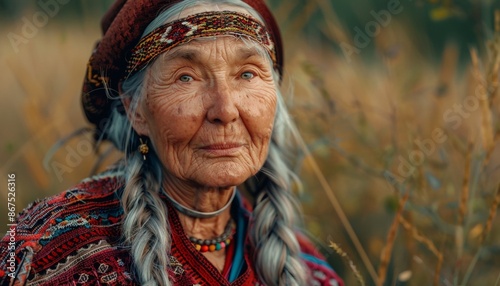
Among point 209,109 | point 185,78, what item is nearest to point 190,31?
point 185,78

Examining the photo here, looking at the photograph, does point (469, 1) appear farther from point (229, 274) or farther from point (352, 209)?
point (229, 274)

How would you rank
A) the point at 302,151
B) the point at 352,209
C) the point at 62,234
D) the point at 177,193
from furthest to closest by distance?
the point at 352,209, the point at 302,151, the point at 177,193, the point at 62,234

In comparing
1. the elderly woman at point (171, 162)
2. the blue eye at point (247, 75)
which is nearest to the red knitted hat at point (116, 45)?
the elderly woman at point (171, 162)

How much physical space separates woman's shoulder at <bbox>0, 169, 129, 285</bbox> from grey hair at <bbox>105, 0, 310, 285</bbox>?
0.26 feet

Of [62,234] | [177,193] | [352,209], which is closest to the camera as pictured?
[62,234]

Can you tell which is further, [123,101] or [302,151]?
[302,151]

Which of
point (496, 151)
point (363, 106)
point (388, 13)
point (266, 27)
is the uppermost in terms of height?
point (266, 27)

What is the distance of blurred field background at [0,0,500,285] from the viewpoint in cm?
353

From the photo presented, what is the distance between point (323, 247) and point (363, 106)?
89cm

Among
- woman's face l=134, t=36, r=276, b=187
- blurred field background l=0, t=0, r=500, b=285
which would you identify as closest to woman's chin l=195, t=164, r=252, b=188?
woman's face l=134, t=36, r=276, b=187

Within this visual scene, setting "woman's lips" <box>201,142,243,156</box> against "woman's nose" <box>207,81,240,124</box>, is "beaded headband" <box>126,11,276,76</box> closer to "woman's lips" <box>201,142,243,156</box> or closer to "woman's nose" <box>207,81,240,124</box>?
"woman's nose" <box>207,81,240,124</box>

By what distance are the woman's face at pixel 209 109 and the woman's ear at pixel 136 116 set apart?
39 mm

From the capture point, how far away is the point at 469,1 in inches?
157

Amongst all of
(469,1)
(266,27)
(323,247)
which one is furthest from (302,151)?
(469,1)
